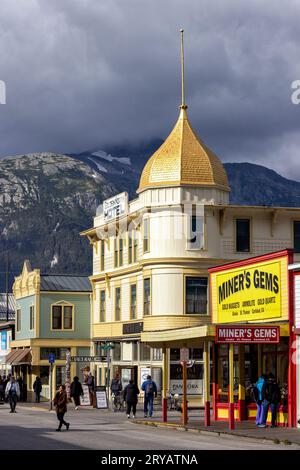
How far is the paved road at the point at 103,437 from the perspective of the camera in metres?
27.1

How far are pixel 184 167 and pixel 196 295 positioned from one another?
706 cm

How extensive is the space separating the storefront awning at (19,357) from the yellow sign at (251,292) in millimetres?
31465

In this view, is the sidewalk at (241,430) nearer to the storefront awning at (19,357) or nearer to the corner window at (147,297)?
the corner window at (147,297)

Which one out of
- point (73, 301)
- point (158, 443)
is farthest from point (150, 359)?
point (158, 443)

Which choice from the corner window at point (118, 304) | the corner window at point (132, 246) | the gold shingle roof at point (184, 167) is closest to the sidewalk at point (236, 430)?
the gold shingle roof at point (184, 167)

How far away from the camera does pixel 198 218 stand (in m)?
55.1

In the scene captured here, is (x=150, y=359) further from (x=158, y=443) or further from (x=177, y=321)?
(x=158, y=443)

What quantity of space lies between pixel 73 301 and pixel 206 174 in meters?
19.8

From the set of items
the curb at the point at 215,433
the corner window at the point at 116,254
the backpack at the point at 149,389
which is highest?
the corner window at the point at 116,254

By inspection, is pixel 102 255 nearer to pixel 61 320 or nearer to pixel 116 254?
pixel 116 254

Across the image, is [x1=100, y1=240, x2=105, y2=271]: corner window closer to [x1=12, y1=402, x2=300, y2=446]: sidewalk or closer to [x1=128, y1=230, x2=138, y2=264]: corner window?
[x1=128, y1=230, x2=138, y2=264]: corner window

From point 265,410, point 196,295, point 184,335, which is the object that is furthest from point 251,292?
point 196,295

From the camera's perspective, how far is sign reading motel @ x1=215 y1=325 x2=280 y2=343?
3416cm

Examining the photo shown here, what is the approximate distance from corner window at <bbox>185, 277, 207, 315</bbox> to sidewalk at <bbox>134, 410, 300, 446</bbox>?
1485 centimetres
